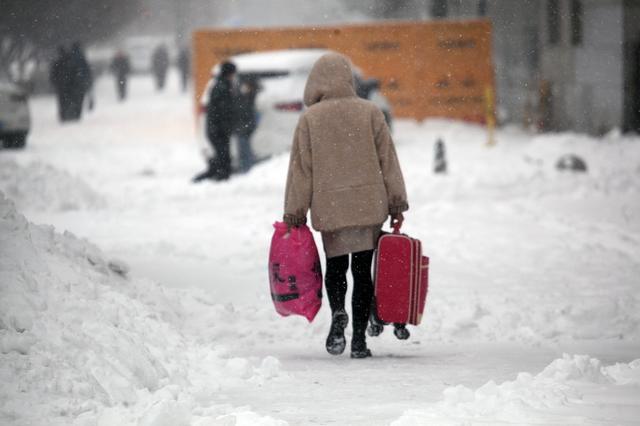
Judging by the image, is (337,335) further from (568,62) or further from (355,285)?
(568,62)

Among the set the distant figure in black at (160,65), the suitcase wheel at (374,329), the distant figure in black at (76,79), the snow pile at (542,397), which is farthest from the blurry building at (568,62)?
the distant figure in black at (160,65)

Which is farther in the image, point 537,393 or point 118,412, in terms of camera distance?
point 537,393

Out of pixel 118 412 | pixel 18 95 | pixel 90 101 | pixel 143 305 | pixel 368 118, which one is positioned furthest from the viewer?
pixel 90 101

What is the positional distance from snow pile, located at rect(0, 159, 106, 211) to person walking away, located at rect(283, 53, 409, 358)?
7.54m

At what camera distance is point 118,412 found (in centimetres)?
441

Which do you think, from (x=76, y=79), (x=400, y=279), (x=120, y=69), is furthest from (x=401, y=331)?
(x=120, y=69)

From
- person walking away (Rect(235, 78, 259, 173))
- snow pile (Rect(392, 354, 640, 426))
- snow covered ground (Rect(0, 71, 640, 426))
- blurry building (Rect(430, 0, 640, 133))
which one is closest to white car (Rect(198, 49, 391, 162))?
person walking away (Rect(235, 78, 259, 173))

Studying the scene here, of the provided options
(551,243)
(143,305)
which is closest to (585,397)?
(143,305)

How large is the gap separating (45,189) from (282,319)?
678 cm

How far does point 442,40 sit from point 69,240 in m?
18.2

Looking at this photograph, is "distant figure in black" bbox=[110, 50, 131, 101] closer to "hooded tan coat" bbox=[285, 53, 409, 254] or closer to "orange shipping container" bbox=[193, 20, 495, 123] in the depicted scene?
"orange shipping container" bbox=[193, 20, 495, 123]

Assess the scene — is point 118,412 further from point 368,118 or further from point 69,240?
point 69,240

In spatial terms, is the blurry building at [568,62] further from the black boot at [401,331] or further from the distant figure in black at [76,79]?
the black boot at [401,331]

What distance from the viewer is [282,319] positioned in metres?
7.26
